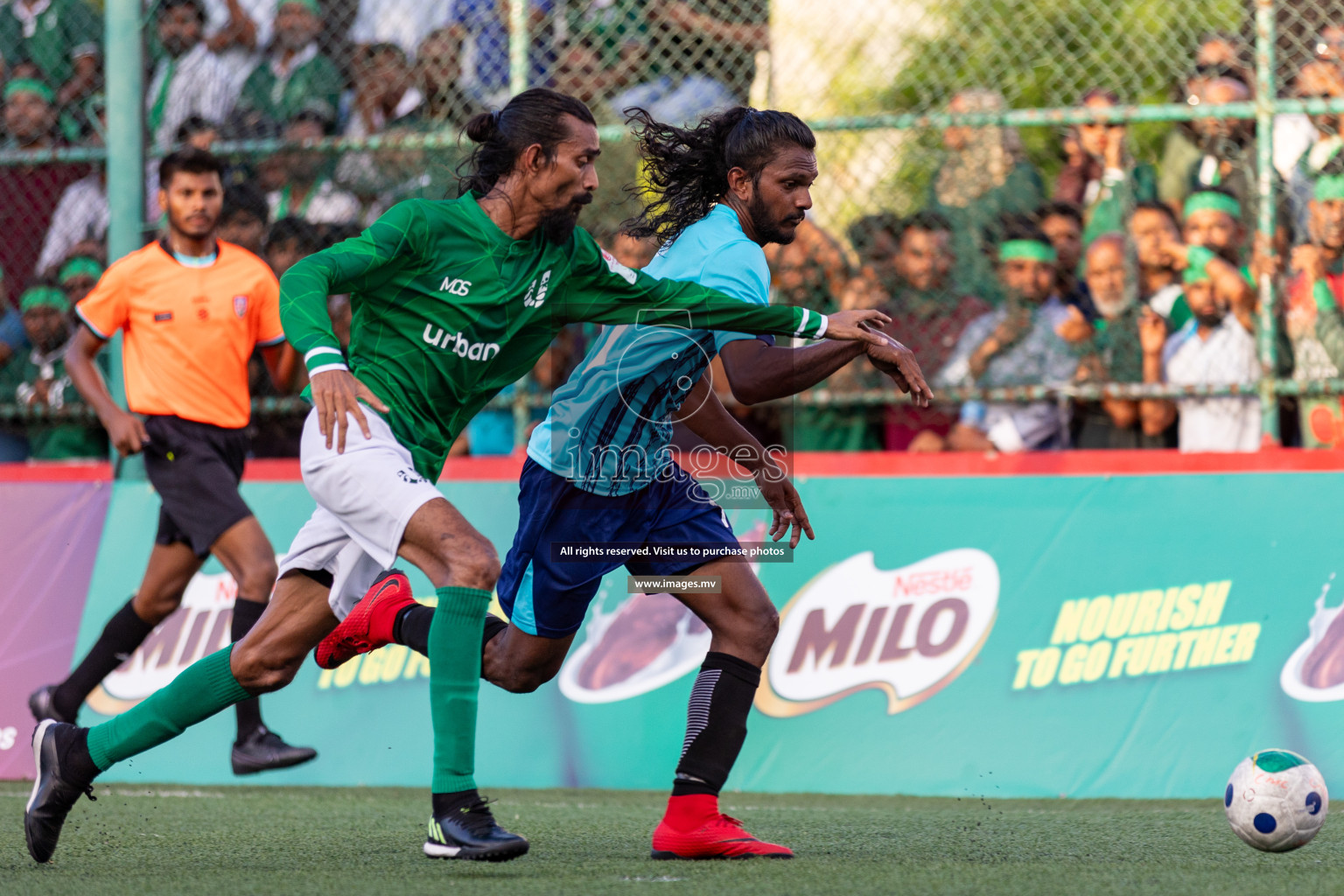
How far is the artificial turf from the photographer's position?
3791 millimetres

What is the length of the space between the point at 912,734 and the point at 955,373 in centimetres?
170

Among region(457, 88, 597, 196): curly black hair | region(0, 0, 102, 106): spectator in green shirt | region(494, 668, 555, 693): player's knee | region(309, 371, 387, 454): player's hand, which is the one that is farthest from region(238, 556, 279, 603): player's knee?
region(0, 0, 102, 106): spectator in green shirt

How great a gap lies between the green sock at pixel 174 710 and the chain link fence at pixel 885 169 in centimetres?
274

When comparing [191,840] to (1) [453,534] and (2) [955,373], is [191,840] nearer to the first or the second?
(1) [453,534]

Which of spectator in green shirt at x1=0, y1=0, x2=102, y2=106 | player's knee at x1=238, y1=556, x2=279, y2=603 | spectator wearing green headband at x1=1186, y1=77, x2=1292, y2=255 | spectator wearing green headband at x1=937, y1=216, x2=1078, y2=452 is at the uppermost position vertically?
spectator wearing green headband at x1=1186, y1=77, x2=1292, y2=255

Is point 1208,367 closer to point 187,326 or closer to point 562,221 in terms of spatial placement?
point 562,221

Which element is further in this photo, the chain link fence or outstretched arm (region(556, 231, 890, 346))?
the chain link fence

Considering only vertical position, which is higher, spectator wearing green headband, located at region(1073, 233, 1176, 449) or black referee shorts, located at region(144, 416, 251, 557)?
spectator wearing green headband, located at region(1073, 233, 1176, 449)

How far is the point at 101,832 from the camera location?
5.01 metres

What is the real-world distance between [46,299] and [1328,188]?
6.31m

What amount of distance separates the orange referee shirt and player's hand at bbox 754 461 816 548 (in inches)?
115

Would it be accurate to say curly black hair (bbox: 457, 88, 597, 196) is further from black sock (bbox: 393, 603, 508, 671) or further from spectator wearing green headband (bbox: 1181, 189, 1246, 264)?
spectator wearing green headband (bbox: 1181, 189, 1246, 264)

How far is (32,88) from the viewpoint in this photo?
832 centimetres

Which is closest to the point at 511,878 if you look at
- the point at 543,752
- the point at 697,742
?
the point at 697,742
